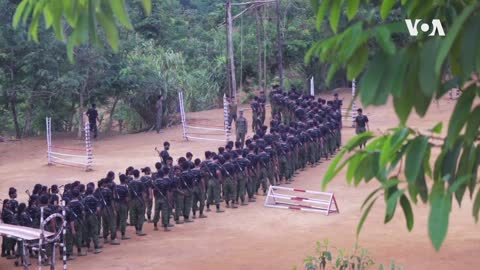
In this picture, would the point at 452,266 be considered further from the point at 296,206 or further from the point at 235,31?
the point at 235,31

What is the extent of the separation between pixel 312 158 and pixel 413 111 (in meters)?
18.9

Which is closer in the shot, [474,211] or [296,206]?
[474,211]

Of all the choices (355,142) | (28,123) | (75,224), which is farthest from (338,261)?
(28,123)

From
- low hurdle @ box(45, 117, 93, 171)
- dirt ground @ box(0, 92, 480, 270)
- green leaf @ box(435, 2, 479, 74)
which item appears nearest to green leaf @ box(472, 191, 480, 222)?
green leaf @ box(435, 2, 479, 74)

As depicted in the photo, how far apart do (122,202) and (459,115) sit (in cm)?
1226

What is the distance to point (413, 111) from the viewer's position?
260 centimetres

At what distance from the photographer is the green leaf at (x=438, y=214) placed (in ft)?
7.59

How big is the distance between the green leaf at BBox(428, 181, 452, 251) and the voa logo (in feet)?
1.88

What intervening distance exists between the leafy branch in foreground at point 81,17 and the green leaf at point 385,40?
1178mm

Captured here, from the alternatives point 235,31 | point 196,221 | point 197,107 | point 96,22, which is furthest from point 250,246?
point 235,31

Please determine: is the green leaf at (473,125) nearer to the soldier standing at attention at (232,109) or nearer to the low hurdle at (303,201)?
the low hurdle at (303,201)

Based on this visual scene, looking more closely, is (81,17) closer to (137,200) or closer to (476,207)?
(476,207)

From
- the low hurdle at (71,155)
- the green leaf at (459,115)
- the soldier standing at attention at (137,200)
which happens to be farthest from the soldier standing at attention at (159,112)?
the green leaf at (459,115)

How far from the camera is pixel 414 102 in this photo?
8.32 feet
